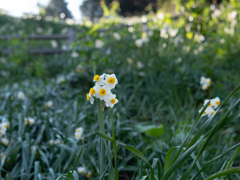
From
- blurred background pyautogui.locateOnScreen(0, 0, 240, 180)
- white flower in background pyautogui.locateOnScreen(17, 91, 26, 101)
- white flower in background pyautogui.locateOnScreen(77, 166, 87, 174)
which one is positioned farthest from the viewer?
white flower in background pyautogui.locateOnScreen(17, 91, 26, 101)

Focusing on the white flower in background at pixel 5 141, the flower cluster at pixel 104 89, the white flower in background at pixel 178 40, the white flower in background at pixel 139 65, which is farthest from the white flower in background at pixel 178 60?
the flower cluster at pixel 104 89

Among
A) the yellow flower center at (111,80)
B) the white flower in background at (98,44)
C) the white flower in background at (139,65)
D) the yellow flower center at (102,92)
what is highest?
the white flower in background at (98,44)

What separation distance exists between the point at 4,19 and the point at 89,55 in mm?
7817

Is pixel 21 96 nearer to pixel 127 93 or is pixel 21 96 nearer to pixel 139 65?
pixel 127 93

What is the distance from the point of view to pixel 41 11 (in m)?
6.62

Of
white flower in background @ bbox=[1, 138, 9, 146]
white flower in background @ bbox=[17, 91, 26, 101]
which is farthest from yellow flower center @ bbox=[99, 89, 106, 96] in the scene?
white flower in background @ bbox=[17, 91, 26, 101]

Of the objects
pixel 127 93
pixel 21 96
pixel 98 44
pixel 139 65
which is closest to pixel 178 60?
pixel 139 65

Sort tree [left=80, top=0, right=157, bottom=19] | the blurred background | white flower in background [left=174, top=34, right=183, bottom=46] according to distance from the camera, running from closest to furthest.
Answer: the blurred background < white flower in background [left=174, top=34, right=183, bottom=46] < tree [left=80, top=0, right=157, bottom=19]

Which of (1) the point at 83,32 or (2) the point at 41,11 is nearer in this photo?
(1) the point at 83,32

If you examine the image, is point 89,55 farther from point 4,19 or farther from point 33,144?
point 4,19

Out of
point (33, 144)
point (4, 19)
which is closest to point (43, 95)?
point (33, 144)

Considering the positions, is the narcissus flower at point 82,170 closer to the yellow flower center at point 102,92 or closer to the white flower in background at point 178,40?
the yellow flower center at point 102,92

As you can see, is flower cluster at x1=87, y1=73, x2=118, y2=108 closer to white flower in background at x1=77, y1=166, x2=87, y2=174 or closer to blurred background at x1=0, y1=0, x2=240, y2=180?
blurred background at x1=0, y1=0, x2=240, y2=180

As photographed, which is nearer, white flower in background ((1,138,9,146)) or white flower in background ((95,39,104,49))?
white flower in background ((1,138,9,146))
